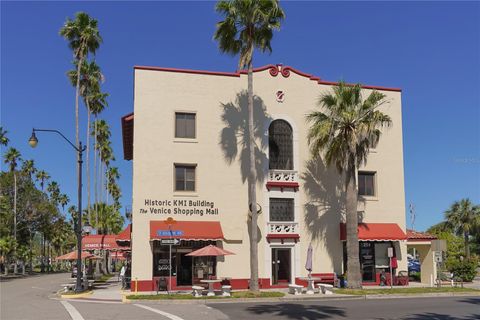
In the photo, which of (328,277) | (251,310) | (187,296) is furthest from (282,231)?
(251,310)

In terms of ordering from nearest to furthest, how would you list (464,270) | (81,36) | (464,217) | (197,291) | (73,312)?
(73,312) → (197,291) → (464,270) → (81,36) → (464,217)

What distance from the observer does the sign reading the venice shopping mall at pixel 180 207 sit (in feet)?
89.7

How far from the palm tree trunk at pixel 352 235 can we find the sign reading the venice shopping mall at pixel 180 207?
6.97m

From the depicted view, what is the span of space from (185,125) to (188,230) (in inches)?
223

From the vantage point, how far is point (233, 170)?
2894 cm

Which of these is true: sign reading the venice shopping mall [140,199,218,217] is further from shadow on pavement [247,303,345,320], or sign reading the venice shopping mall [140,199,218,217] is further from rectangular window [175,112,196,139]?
shadow on pavement [247,303,345,320]

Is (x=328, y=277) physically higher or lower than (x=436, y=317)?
lower

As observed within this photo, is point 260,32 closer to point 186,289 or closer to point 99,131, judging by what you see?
point 186,289

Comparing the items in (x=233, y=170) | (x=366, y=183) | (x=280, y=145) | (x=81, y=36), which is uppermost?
(x=81, y=36)

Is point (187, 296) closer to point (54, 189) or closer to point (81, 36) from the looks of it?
point (81, 36)

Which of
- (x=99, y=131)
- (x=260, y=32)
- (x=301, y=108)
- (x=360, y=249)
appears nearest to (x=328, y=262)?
(x=360, y=249)

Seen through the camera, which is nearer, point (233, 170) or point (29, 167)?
point (233, 170)

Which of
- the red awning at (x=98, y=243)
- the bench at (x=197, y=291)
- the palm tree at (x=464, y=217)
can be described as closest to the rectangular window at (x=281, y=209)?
the bench at (x=197, y=291)

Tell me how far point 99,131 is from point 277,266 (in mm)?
40919
